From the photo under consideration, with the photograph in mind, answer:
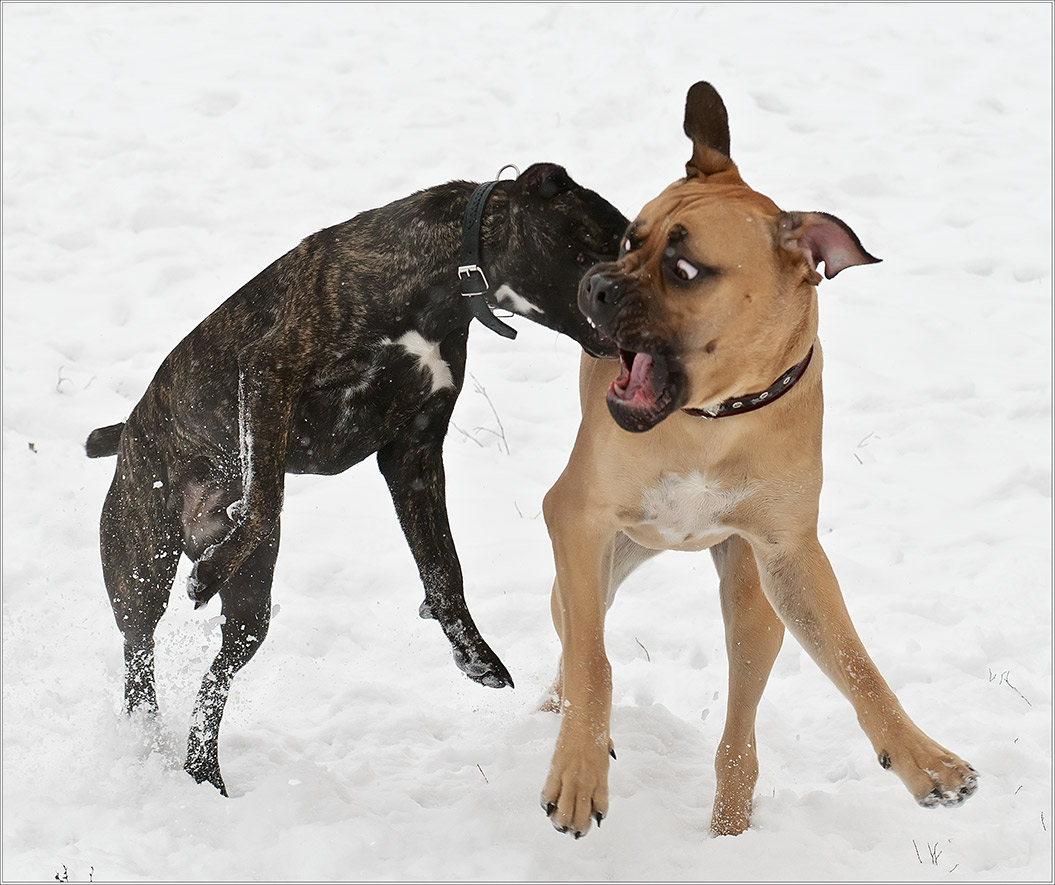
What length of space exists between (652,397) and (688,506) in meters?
0.46

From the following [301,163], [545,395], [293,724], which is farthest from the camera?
[301,163]

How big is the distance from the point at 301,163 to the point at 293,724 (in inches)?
192

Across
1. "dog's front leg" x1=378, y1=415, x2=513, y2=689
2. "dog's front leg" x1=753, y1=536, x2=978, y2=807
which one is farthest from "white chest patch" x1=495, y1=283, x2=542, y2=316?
"dog's front leg" x1=753, y1=536, x2=978, y2=807

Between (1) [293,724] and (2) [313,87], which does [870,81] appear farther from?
(1) [293,724]

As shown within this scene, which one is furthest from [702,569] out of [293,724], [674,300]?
[674,300]

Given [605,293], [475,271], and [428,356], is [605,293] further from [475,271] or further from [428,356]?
[428,356]

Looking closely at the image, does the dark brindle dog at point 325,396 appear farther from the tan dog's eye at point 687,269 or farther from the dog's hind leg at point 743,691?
the dog's hind leg at point 743,691

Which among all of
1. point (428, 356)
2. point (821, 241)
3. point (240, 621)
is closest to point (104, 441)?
point (240, 621)

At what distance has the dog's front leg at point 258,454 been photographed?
3684mm

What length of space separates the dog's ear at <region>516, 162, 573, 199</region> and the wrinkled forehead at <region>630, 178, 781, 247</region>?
43 cm

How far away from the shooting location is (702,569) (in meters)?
5.52

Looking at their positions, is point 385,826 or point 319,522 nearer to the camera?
point 385,826

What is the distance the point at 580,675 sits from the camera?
3404 millimetres

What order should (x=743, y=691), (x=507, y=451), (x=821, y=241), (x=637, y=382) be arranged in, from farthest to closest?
(x=507, y=451)
(x=743, y=691)
(x=637, y=382)
(x=821, y=241)
